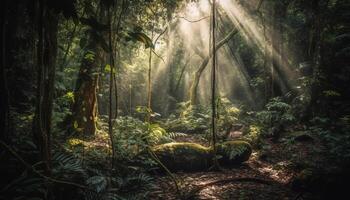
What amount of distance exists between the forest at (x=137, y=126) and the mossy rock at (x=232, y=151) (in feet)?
0.11

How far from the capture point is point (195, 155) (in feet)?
23.4

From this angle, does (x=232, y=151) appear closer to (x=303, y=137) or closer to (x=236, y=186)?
(x=236, y=186)

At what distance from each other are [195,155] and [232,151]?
3.26 feet

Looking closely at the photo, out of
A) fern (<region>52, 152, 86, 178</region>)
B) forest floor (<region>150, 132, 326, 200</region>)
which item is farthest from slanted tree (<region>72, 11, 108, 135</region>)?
fern (<region>52, 152, 86, 178</region>)

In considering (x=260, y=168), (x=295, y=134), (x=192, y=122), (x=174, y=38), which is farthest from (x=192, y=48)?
(x=260, y=168)

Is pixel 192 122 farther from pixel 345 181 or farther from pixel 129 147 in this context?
pixel 345 181

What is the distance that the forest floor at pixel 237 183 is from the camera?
5398 mm

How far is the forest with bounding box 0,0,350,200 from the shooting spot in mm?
3393

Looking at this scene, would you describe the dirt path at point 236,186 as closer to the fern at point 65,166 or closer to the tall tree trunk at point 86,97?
the fern at point 65,166

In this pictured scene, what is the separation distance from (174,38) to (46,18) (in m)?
17.6

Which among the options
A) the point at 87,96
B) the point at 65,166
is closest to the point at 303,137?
the point at 87,96

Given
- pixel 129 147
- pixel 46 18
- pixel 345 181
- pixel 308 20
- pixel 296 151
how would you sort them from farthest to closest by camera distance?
1. pixel 308 20
2. pixel 296 151
3. pixel 129 147
4. pixel 345 181
5. pixel 46 18

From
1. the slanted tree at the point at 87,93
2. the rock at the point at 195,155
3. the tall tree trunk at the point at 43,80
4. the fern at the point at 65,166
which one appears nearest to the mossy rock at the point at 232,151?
the rock at the point at 195,155

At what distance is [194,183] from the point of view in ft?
20.2
